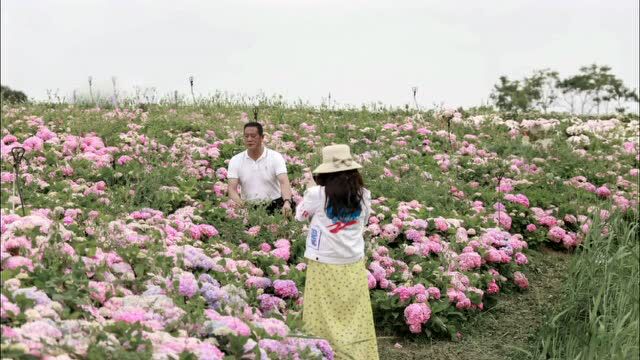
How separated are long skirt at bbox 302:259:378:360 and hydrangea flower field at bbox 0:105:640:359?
264 millimetres

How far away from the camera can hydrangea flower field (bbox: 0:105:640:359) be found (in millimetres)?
4457

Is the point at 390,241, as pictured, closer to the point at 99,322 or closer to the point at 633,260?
the point at 633,260

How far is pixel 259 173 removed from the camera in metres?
7.95

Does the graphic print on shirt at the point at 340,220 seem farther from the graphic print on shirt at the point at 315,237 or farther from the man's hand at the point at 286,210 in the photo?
the man's hand at the point at 286,210

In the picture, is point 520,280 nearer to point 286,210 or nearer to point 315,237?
point 286,210

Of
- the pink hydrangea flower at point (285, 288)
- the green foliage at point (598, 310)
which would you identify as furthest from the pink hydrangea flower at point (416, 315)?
the pink hydrangea flower at point (285, 288)

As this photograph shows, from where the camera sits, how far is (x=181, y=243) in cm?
627

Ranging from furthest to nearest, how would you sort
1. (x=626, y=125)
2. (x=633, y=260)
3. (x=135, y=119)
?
(x=626, y=125)
(x=135, y=119)
(x=633, y=260)

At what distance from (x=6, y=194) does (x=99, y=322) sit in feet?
7.43

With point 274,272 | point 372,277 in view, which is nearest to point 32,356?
point 274,272

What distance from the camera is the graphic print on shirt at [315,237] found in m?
5.27

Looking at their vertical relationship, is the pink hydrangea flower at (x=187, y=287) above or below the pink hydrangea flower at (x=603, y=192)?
above

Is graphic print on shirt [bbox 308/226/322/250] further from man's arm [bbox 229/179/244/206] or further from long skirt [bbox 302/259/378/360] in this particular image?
man's arm [bbox 229/179/244/206]

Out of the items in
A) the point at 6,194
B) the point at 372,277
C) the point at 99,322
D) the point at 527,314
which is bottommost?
the point at 527,314
